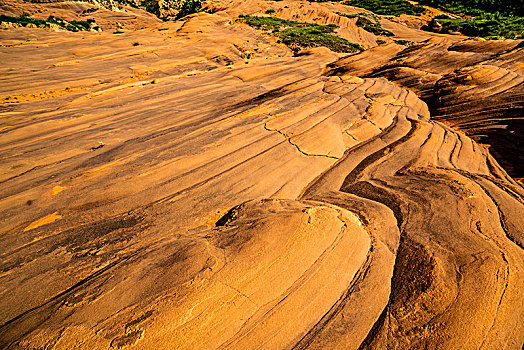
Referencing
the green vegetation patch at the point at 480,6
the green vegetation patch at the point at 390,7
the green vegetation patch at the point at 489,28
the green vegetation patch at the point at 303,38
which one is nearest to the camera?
the green vegetation patch at the point at 303,38

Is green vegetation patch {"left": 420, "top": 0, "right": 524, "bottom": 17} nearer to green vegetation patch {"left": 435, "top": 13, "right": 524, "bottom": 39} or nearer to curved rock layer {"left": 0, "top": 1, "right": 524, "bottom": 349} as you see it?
green vegetation patch {"left": 435, "top": 13, "right": 524, "bottom": 39}

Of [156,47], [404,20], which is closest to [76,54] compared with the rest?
[156,47]

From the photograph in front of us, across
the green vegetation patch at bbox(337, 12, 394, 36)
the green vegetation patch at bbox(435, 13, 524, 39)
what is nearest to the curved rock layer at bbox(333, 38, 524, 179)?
the green vegetation patch at bbox(435, 13, 524, 39)

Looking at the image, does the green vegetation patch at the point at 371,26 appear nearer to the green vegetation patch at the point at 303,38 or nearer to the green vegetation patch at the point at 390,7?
the green vegetation patch at the point at 303,38

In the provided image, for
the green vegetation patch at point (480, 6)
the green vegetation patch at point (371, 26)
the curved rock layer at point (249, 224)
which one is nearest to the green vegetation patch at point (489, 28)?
the green vegetation patch at point (371, 26)

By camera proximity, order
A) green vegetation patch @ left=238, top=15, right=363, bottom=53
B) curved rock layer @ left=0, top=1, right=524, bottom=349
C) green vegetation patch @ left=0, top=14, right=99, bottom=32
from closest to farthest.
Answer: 1. curved rock layer @ left=0, top=1, right=524, bottom=349
2. green vegetation patch @ left=0, top=14, right=99, bottom=32
3. green vegetation patch @ left=238, top=15, right=363, bottom=53
